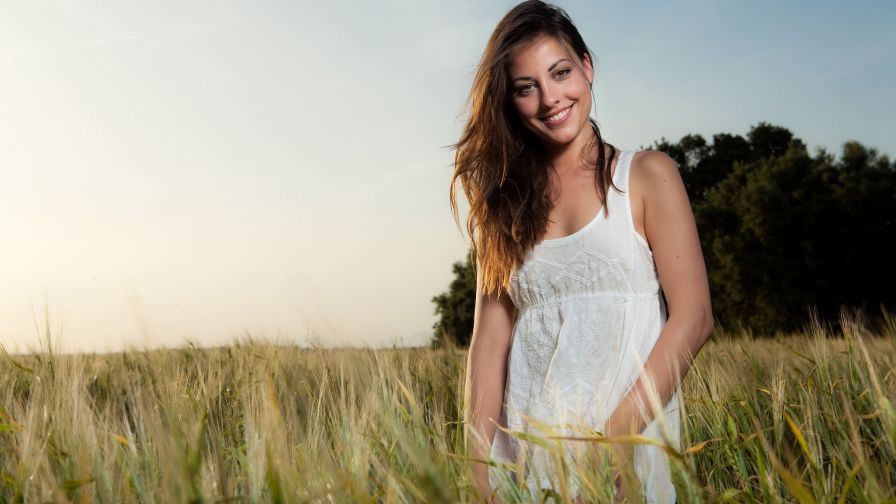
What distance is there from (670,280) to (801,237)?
2297 centimetres

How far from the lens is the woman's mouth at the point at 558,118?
2.54 metres

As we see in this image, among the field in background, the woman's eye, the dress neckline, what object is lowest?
the field in background

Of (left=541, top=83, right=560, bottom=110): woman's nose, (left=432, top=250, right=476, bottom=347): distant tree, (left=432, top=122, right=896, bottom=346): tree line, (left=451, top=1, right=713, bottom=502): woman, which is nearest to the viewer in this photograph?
(left=451, top=1, right=713, bottom=502): woman

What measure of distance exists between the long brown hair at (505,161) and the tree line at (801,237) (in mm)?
19585

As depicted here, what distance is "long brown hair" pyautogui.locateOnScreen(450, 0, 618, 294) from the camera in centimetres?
262

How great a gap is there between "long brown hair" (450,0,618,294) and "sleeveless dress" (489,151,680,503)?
90 millimetres

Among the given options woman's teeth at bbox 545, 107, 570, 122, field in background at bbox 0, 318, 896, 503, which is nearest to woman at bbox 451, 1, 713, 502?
woman's teeth at bbox 545, 107, 570, 122

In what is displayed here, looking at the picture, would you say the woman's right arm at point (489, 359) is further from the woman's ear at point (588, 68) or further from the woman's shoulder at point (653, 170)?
the woman's ear at point (588, 68)

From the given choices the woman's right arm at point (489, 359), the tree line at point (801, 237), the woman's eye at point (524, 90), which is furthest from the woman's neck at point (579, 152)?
the tree line at point (801, 237)

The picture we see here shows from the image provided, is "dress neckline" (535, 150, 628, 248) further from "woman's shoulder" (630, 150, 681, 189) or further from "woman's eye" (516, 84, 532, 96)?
"woman's eye" (516, 84, 532, 96)

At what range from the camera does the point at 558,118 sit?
8.39 ft

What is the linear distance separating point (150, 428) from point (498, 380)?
1.64m

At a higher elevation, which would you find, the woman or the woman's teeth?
the woman's teeth

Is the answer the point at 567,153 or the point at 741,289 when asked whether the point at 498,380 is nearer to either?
the point at 567,153
